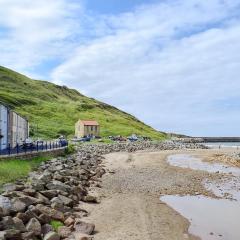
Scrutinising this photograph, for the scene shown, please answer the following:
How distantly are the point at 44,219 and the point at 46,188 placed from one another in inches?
280

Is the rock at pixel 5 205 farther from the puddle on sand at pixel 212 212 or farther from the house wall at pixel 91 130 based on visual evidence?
the house wall at pixel 91 130

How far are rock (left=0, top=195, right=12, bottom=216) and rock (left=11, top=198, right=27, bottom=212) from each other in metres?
0.22

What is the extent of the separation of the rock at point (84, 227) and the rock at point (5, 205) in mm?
3152

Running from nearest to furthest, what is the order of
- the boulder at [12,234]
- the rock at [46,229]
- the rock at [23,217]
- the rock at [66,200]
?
the boulder at [12,234] < the rock at [46,229] < the rock at [23,217] < the rock at [66,200]

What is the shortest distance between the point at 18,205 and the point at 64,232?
2.61m

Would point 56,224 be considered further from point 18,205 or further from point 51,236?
point 51,236

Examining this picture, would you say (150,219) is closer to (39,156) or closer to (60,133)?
(39,156)

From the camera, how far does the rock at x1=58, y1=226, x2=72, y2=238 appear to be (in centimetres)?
1975

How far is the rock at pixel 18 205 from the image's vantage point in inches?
812

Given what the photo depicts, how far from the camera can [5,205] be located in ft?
66.7

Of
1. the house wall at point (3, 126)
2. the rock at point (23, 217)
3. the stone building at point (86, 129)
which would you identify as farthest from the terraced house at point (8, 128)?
the stone building at point (86, 129)

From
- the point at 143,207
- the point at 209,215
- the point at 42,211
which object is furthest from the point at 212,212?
the point at 42,211

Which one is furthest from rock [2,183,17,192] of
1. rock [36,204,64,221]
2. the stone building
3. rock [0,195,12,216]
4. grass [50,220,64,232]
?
the stone building

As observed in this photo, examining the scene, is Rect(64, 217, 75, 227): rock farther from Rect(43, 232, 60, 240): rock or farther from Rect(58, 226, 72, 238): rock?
Rect(43, 232, 60, 240): rock
